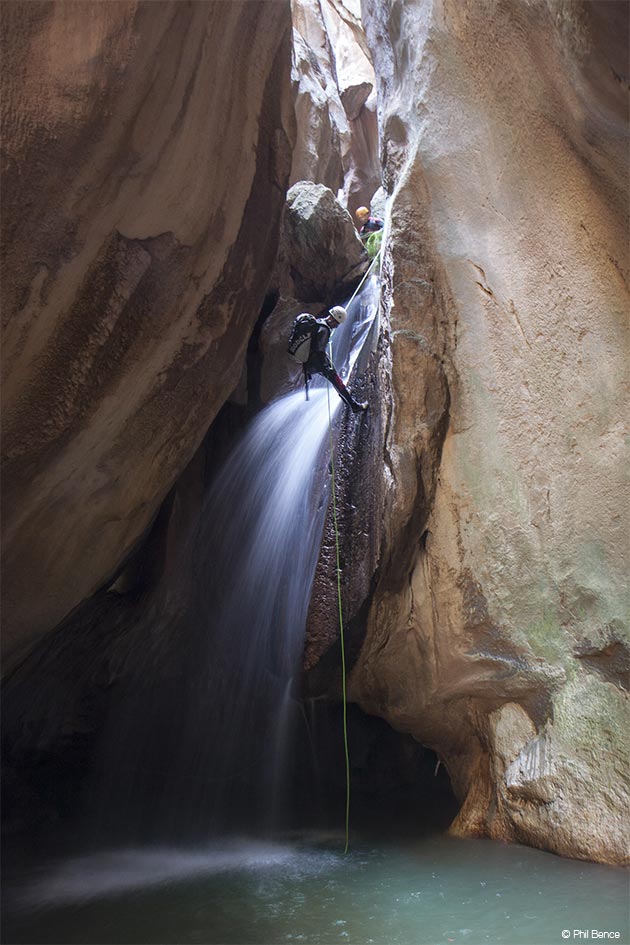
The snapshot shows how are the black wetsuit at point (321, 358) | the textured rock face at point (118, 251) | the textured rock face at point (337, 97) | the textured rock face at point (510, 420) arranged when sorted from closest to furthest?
the textured rock face at point (118, 251)
the textured rock face at point (510, 420)
the black wetsuit at point (321, 358)
the textured rock face at point (337, 97)

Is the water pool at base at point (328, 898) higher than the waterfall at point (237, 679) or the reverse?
the reverse

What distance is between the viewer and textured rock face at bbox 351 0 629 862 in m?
4.10

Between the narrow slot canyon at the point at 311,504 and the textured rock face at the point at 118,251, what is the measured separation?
2 cm

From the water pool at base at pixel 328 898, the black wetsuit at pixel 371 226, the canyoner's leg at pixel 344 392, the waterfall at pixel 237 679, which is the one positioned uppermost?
the black wetsuit at pixel 371 226

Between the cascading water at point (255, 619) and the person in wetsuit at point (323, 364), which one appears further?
the person in wetsuit at point (323, 364)

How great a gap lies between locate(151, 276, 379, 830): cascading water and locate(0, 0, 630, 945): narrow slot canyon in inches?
1.4

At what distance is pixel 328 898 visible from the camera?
3.78m

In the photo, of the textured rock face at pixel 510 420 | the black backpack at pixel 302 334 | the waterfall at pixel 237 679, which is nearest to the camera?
the textured rock face at pixel 510 420

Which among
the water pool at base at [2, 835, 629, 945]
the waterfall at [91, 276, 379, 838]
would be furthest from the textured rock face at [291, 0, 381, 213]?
the water pool at base at [2, 835, 629, 945]

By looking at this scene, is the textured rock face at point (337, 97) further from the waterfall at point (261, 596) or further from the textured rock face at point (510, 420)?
the waterfall at point (261, 596)

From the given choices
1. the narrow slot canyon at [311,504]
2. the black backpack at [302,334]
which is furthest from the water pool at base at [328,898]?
the black backpack at [302,334]

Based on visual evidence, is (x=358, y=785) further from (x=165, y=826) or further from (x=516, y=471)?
(x=516, y=471)

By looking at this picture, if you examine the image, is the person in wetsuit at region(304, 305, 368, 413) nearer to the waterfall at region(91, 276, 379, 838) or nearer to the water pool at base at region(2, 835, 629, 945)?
the waterfall at region(91, 276, 379, 838)

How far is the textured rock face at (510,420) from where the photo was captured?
4098 mm
